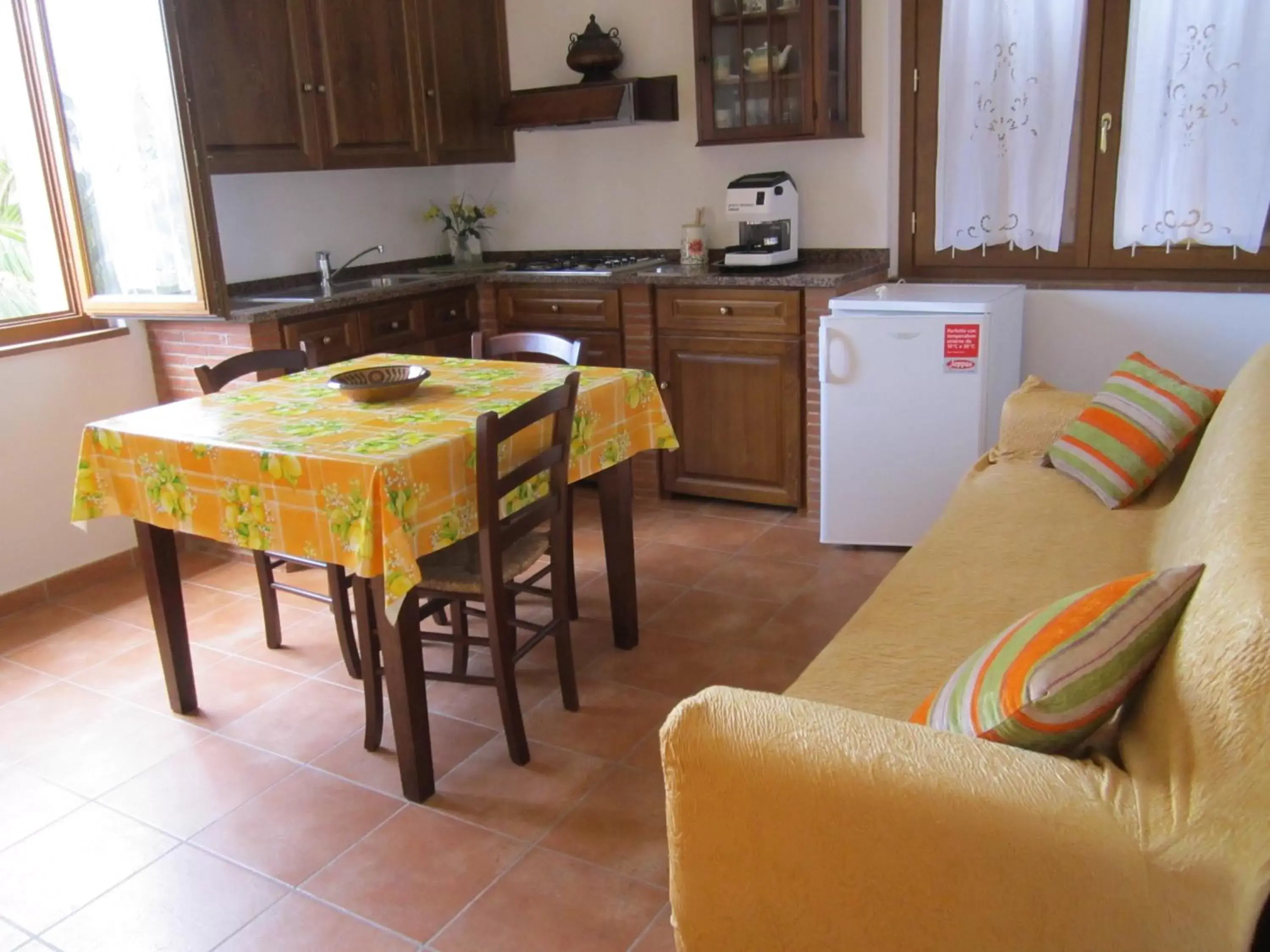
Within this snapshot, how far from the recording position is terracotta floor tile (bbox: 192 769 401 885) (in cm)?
210

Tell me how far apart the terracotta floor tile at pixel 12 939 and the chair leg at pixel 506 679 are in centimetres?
98

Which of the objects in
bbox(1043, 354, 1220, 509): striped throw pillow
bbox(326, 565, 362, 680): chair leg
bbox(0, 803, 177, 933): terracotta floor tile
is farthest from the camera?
bbox(326, 565, 362, 680): chair leg

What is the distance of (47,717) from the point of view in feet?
8.94

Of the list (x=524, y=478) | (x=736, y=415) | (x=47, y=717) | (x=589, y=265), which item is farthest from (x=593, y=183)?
(x=47, y=717)

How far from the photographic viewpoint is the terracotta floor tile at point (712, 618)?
3006 mm

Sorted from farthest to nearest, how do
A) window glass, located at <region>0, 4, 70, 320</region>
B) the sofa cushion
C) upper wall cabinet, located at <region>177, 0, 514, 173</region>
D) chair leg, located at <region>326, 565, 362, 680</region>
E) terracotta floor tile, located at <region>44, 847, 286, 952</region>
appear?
upper wall cabinet, located at <region>177, 0, 514, 173</region>, window glass, located at <region>0, 4, 70, 320</region>, chair leg, located at <region>326, 565, 362, 680</region>, terracotta floor tile, located at <region>44, 847, 286, 952</region>, the sofa cushion

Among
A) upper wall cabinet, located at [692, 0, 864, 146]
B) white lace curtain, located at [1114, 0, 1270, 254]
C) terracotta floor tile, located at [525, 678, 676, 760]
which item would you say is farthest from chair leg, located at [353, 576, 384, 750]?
white lace curtain, located at [1114, 0, 1270, 254]

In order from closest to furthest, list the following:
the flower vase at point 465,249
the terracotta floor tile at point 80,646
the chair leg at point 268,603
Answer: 1. the chair leg at point 268,603
2. the terracotta floor tile at point 80,646
3. the flower vase at point 465,249

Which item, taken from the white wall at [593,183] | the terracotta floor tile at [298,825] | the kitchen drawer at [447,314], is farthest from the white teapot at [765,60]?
the terracotta floor tile at [298,825]

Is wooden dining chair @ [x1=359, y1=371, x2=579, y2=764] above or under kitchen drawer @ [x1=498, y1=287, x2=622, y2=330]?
under

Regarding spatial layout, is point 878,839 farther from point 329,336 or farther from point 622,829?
point 329,336

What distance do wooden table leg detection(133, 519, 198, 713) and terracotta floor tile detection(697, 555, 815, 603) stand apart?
154 centimetres

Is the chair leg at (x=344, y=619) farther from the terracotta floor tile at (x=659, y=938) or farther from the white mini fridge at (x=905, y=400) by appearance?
the white mini fridge at (x=905, y=400)

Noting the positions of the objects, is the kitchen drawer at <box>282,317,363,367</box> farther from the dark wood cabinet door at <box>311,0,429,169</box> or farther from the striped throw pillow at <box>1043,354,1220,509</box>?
the striped throw pillow at <box>1043,354,1220,509</box>
